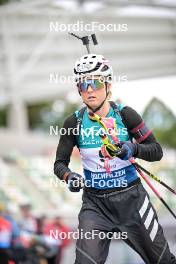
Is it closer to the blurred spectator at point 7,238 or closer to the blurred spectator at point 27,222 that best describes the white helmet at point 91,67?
the blurred spectator at point 7,238

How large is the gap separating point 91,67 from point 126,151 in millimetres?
767

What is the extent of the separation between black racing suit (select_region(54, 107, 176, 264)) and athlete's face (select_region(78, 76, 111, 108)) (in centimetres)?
19

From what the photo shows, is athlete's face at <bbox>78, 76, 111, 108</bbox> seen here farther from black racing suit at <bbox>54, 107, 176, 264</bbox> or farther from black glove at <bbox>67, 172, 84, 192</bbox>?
black glove at <bbox>67, 172, 84, 192</bbox>

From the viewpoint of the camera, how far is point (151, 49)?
92.3 feet

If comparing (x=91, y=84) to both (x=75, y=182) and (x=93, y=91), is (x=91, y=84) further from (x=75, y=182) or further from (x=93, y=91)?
(x=75, y=182)

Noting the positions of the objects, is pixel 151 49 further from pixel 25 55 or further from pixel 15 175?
pixel 15 175

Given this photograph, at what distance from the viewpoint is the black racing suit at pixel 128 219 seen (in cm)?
607

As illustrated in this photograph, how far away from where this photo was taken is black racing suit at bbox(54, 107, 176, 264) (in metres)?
6.07

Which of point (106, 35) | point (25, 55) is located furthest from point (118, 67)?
point (25, 55)

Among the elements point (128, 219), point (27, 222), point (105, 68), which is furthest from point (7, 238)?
point (105, 68)

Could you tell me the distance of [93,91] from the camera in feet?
20.1

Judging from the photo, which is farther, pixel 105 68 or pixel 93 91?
pixel 105 68

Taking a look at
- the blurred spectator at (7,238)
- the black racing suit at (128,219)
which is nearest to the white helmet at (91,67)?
the black racing suit at (128,219)

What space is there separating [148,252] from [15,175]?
1907 centimetres
